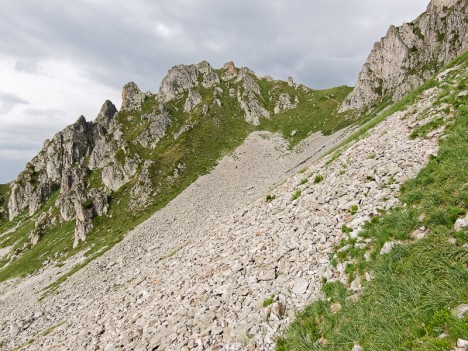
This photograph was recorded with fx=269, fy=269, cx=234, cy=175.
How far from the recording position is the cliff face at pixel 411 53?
8494cm

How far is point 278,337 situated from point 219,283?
654 cm

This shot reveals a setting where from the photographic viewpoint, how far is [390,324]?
8484mm

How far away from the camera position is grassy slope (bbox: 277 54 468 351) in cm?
774

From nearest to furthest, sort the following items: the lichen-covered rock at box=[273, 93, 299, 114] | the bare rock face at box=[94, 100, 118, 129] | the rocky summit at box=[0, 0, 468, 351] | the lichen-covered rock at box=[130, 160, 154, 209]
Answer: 1. the rocky summit at box=[0, 0, 468, 351]
2. the lichen-covered rock at box=[130, 160, 154, 209]
3. the lichen-covered rock at box=[273, 93, 299, 114]
4. the bare rock face at box=[94, 100, 118, 129]

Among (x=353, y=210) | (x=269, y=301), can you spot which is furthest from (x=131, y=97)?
(x=269, y=301)

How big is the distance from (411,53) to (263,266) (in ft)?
383

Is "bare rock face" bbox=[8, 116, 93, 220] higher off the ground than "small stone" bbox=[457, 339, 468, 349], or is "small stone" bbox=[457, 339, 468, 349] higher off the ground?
"bare rock face" bbox=[8, 116, 93, 220]

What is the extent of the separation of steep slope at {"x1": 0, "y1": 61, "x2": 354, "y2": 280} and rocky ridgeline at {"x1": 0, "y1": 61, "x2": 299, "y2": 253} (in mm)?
521

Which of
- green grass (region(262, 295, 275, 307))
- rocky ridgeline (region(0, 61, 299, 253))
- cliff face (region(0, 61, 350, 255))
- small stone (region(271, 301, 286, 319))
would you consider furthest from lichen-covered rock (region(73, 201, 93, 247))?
small stone (region(271, 301, 286, 319))

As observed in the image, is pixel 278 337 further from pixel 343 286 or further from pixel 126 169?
pixel 126 169

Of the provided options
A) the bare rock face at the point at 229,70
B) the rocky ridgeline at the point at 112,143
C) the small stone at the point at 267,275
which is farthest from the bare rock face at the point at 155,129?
the small stone at the point at 267,275

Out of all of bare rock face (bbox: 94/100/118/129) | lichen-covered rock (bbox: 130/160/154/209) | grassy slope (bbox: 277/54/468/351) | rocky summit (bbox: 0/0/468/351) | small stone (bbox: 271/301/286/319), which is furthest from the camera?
bare rock face (bbox: 94/100/118/129)

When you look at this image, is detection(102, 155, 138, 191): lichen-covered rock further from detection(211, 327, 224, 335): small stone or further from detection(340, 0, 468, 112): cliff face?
detection(211, 327, 224, 335): small stone

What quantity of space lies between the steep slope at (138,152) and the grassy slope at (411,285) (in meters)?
61.4
